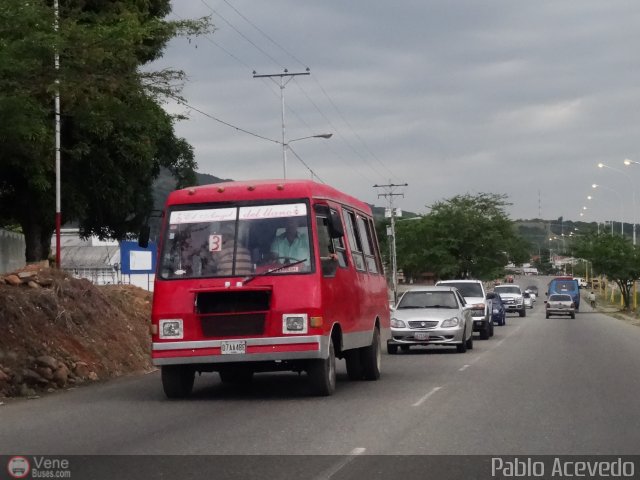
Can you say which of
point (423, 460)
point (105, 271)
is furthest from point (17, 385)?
point (105, 271)

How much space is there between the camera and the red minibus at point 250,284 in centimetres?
1533

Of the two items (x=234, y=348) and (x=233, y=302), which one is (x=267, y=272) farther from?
A: (x=234, y=348)

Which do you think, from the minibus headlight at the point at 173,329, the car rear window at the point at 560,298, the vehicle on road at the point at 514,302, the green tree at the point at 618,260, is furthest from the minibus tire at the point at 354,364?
the green tree at the point at 618,260

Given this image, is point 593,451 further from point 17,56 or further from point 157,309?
point 17,56

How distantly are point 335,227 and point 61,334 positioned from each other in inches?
298

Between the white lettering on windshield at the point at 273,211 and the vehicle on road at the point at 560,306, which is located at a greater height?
the white lettering on windshield at the point at 273,211

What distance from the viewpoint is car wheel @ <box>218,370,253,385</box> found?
18.2m

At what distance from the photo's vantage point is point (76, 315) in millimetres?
23031

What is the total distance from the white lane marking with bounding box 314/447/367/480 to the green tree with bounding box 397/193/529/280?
295ft

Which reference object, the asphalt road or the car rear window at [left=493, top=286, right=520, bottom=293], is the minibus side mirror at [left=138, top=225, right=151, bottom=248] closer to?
the asphalt road

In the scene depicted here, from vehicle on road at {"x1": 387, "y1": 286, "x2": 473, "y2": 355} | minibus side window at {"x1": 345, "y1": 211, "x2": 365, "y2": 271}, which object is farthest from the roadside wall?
minibus side window at {"x1": 345, "y1": 211, "x2": 365, "y2": 271}

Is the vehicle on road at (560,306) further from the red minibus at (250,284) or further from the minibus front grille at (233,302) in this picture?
the minibus front grille at (233,302)

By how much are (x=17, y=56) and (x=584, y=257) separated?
70.1 m

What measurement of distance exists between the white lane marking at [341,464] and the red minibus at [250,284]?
472 centimetres
